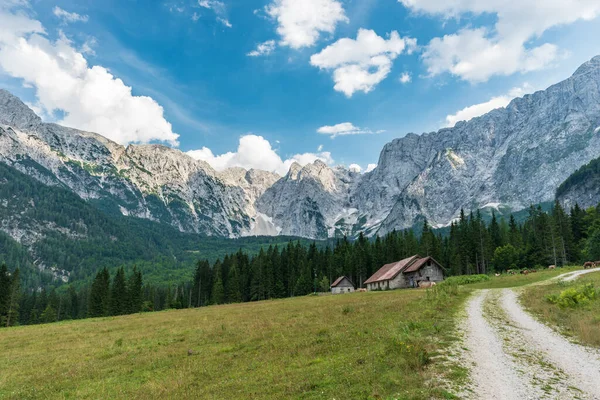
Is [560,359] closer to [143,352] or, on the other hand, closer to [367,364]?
[367,364]

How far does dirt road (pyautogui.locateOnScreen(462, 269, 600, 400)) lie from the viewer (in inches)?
431

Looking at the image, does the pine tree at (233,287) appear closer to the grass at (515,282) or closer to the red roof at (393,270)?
the red roof at (393,270)

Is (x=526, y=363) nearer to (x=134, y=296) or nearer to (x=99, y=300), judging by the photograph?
(x=134, y=296)

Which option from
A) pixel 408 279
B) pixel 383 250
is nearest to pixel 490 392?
pixel 408 279

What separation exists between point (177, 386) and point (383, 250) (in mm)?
104099

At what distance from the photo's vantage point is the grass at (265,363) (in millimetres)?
12625

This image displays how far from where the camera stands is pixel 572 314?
23.4 m

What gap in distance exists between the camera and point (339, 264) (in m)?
119

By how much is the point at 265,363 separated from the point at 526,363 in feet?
36.5

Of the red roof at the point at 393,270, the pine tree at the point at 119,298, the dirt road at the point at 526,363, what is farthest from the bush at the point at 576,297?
the pine tree at the point at 119,298

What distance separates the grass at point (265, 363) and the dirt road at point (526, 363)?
1173 millimetres

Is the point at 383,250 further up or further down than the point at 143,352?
further up

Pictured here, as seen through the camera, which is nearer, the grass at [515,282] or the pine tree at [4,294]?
the grass at [515,282]

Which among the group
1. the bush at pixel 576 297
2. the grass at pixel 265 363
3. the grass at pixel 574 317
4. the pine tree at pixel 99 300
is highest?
the bush at pixel 576 297
